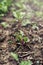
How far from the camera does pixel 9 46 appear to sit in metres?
4.19

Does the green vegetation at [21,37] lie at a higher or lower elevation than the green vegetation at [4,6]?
lower

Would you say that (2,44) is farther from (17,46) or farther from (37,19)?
(37,19)

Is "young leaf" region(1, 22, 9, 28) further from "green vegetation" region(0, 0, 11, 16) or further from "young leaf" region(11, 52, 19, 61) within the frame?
"young leaf" region(11, 52, 19, 61)

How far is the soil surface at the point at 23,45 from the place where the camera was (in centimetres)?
391

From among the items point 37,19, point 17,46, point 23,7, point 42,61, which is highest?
point 23,7

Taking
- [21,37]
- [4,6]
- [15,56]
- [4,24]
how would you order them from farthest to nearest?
[4,6]
[4,24]
[21,37]
[15,56]

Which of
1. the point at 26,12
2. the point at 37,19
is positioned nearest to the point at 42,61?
the point at 37,19

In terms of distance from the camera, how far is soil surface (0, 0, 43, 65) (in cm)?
391

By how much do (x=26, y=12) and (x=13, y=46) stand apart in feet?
6.10

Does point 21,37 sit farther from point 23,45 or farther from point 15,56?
point 15,56

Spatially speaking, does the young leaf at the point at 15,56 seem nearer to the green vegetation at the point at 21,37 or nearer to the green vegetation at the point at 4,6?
the green vegetation at the point at 21,37

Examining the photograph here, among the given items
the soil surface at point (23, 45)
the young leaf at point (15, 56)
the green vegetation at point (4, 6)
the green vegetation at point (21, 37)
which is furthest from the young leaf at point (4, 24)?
the young leaf at point (15, 56)

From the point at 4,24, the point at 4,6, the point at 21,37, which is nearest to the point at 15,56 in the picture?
the point at 21,37

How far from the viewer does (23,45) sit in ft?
13.8
